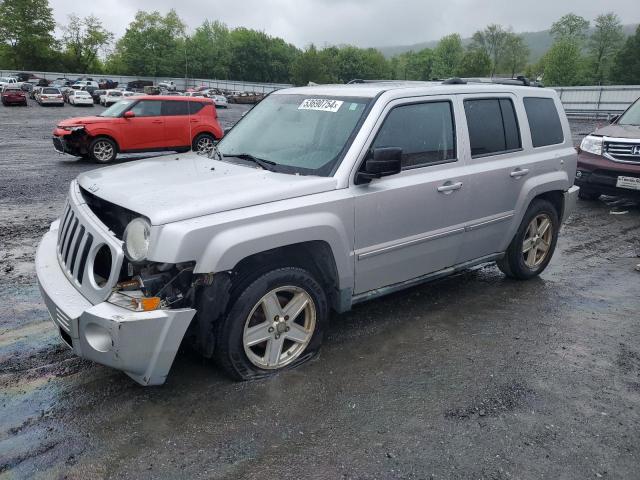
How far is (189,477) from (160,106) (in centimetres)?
1363

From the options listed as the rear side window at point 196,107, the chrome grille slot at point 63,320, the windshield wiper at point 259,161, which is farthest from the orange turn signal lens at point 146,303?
the rear side window at point 196,107

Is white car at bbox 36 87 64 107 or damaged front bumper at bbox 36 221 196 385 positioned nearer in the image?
damaged front bumper at bbox 36 221 196 385

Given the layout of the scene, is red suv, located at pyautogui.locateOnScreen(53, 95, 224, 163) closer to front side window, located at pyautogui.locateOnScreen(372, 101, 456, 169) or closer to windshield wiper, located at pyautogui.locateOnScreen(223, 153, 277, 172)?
windshield wiper, located at pyautogui.locateOnScreen(223, 153, 277, 172)

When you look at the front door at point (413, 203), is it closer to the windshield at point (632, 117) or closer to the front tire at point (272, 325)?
the front tire at point (272, 325)

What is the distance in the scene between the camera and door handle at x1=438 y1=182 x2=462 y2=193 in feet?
14.0

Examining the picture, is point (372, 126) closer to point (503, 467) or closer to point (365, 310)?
point (365, 310)

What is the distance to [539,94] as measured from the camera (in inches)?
212

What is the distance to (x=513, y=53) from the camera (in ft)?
407

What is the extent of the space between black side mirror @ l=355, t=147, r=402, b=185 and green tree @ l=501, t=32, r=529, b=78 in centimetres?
13229

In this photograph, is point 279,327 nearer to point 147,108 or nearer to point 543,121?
point 543,121

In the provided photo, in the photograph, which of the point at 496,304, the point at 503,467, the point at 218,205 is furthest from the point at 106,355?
the point at 496,304

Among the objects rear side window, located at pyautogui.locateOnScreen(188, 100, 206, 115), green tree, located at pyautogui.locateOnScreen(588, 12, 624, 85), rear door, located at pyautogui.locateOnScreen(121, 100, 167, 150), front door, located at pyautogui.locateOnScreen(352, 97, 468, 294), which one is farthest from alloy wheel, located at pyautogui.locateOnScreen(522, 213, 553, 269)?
green tree, located at pyautogui.locateOnScreen(588, 12, 624, 85)

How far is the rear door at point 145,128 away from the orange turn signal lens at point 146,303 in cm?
1236

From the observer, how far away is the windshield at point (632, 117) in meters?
9.66
